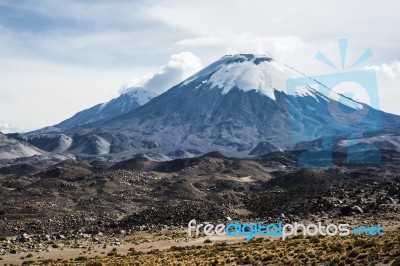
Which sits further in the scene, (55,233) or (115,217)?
(115,217)

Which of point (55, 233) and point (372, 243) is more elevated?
point (372, 243)

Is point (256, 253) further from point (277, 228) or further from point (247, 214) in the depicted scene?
point (247, 214)

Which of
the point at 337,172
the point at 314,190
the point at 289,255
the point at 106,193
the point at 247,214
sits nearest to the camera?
the point at 289,255

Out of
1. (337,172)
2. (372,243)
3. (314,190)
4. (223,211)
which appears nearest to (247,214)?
(223,211)

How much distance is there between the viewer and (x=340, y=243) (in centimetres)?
2669

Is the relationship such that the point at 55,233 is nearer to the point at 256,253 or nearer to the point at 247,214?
the point at 247,214

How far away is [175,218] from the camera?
54156 millimetres

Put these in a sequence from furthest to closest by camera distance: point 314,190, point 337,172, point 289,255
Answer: point 337,172 → point 314,190 → point 289,255

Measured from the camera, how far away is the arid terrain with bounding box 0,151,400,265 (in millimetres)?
27609

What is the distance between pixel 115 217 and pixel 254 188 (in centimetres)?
3634

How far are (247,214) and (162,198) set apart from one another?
25.7 meters

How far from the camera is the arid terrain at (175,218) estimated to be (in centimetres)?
2761

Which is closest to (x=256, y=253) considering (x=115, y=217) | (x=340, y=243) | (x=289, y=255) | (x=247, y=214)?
(x=289, y=255)

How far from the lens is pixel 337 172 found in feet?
360
